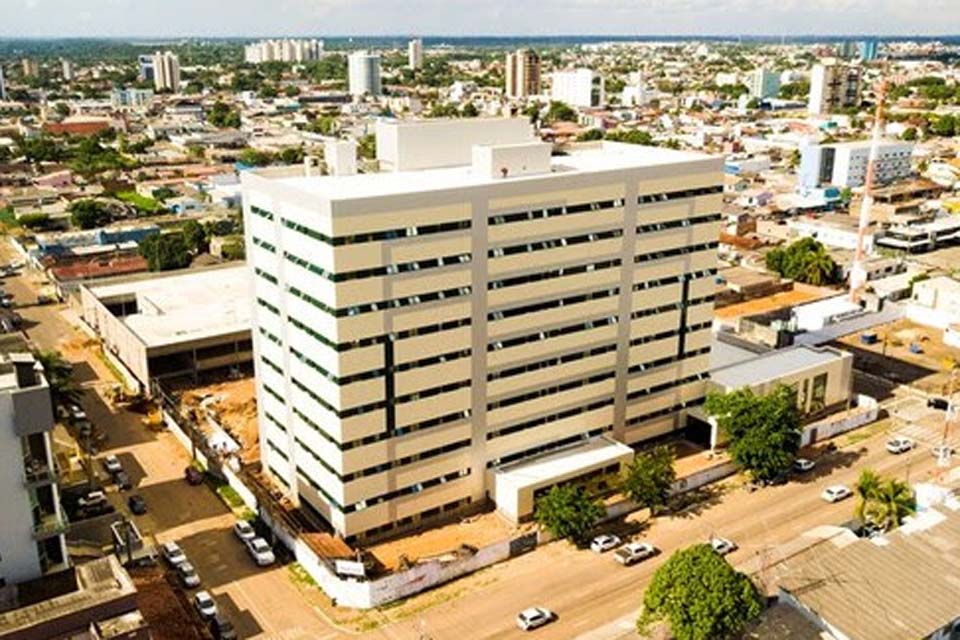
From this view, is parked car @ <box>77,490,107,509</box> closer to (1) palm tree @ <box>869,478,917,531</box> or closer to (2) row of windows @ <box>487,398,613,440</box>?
(2) row of windows @ <box>487,398,613,440</box>

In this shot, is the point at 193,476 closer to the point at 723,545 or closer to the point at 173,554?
the point at 173,554

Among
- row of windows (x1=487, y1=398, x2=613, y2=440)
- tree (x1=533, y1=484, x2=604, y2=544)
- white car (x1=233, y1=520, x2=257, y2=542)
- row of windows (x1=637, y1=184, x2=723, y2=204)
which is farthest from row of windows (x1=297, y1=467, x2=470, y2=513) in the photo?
row of windows (x1=637, y1=184, x2=723, y2=204)

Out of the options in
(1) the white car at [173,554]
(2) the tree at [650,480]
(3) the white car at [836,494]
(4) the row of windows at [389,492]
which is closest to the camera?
(1) the white car at [173,554]

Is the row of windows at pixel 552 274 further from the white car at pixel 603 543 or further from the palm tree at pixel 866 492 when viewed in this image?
the palm tree at pixel 866 492

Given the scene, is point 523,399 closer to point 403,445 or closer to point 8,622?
point 403,445

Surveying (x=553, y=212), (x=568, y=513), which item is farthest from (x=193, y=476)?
(x=553, y=212)

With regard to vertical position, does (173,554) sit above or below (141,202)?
below

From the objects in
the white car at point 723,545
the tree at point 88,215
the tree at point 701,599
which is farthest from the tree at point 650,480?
the tree at point 88,215
